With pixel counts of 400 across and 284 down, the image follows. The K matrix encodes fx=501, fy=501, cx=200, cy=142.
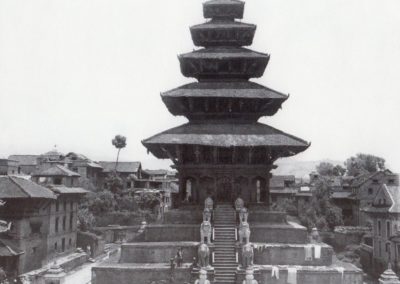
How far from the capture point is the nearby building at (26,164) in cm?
8656

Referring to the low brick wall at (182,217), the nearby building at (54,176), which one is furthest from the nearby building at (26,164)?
the low brick wall at (182,217)

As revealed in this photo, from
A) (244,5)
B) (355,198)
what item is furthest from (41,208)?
(355,198)

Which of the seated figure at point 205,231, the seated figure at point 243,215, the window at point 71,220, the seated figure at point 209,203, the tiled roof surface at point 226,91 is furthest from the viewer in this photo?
the window at point 71,220

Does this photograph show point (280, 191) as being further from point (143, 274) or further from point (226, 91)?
point (143, 274)

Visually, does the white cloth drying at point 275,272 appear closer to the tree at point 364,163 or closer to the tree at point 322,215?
the tree at point 322,215

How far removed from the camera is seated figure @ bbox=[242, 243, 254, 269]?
75.4ft

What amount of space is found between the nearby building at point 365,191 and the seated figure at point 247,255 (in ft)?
153

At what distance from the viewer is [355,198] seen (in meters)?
71.4

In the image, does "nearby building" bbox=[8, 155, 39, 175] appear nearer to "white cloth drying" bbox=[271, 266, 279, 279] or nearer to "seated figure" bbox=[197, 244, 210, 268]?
"seated figure" bbox=[197, 244, 210, 268]

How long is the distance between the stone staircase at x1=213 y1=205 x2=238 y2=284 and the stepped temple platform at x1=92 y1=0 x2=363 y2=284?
1.9 inches

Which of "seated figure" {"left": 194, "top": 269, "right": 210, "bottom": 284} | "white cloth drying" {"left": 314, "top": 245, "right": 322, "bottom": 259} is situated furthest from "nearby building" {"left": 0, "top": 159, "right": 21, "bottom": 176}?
"white cloth drying" {"left": 314, "top": 245, "right": 322, "bottom": 259}

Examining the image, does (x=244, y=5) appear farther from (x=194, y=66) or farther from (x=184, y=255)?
(x=184, y=255)

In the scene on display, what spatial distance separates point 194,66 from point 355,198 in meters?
48.6

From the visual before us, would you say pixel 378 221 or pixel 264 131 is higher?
pixel 264 131
